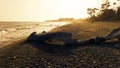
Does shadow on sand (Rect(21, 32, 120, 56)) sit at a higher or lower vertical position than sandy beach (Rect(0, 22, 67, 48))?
higher

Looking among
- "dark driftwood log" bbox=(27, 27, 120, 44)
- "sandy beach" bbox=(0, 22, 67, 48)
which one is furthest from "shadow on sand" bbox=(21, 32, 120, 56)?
"sandy beach" bbox=(0, 22, 67, 48)

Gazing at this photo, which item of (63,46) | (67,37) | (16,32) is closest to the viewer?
(63,46)

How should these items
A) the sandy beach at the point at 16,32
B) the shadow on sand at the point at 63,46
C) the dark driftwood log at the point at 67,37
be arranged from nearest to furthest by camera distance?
the shadow on sand at the point at 63,46 → the dark driftwood log at the point at 67,37 → the sandy beach at the point at 16,32

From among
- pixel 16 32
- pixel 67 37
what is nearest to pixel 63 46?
pixel 67 37

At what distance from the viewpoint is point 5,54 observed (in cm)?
1327

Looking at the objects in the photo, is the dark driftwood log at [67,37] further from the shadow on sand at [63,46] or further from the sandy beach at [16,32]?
the sandy beach at [16,32]

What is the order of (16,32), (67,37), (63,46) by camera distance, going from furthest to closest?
(16,32), (67,37), (63,46)

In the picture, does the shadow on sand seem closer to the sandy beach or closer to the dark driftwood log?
the dark driftwood log

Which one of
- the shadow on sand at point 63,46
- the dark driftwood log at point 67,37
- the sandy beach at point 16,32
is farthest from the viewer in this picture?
the sandy beach at point 16,32

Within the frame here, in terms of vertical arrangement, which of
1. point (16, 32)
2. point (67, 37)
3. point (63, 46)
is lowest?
point (16, 32)

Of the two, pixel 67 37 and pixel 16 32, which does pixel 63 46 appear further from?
pixel 16 32

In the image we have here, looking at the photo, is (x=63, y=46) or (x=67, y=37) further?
(x=67, y=37)

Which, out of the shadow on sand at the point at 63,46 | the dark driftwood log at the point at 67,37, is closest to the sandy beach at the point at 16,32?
the dark driftwood log at the point at 67,37

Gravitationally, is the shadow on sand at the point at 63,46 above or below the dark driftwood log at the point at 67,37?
below
